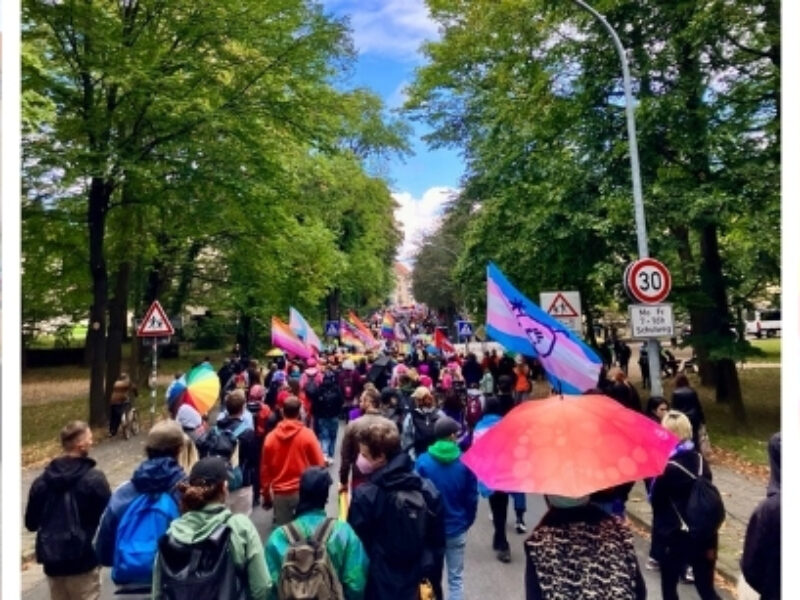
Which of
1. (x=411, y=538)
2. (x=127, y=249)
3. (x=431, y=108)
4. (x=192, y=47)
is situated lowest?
(x=411, y=538)

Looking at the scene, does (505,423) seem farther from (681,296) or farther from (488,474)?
(681,296)

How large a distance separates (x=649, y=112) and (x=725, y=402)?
28.6 feet

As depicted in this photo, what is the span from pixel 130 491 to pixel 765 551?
3.85 m

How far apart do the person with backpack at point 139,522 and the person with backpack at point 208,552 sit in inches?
21.9

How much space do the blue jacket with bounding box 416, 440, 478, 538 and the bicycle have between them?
39.7 feet

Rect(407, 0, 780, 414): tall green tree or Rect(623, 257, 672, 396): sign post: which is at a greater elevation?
Rect(407, 0, 780, 414): tall green tree

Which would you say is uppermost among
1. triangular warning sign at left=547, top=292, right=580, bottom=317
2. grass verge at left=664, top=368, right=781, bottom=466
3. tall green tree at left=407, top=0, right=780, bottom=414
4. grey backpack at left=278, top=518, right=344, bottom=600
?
tall green tree at left=407, top=0, right=780, bottom=414

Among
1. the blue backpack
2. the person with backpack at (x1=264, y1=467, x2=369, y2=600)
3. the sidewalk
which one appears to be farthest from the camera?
the sidewalk

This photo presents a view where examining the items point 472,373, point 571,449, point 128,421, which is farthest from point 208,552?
point 472,373

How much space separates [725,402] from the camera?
1794 cm

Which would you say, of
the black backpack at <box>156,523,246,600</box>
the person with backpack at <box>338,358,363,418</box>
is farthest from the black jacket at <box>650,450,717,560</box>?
the person with backpack at <box>338,358,363,418</box>

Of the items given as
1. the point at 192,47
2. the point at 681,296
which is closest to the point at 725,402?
the point at 681,296

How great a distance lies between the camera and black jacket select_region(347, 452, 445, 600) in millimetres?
4184

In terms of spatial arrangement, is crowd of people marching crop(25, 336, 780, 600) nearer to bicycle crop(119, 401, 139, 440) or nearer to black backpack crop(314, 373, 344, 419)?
black backpack crop(314, 373, 344, 419)
